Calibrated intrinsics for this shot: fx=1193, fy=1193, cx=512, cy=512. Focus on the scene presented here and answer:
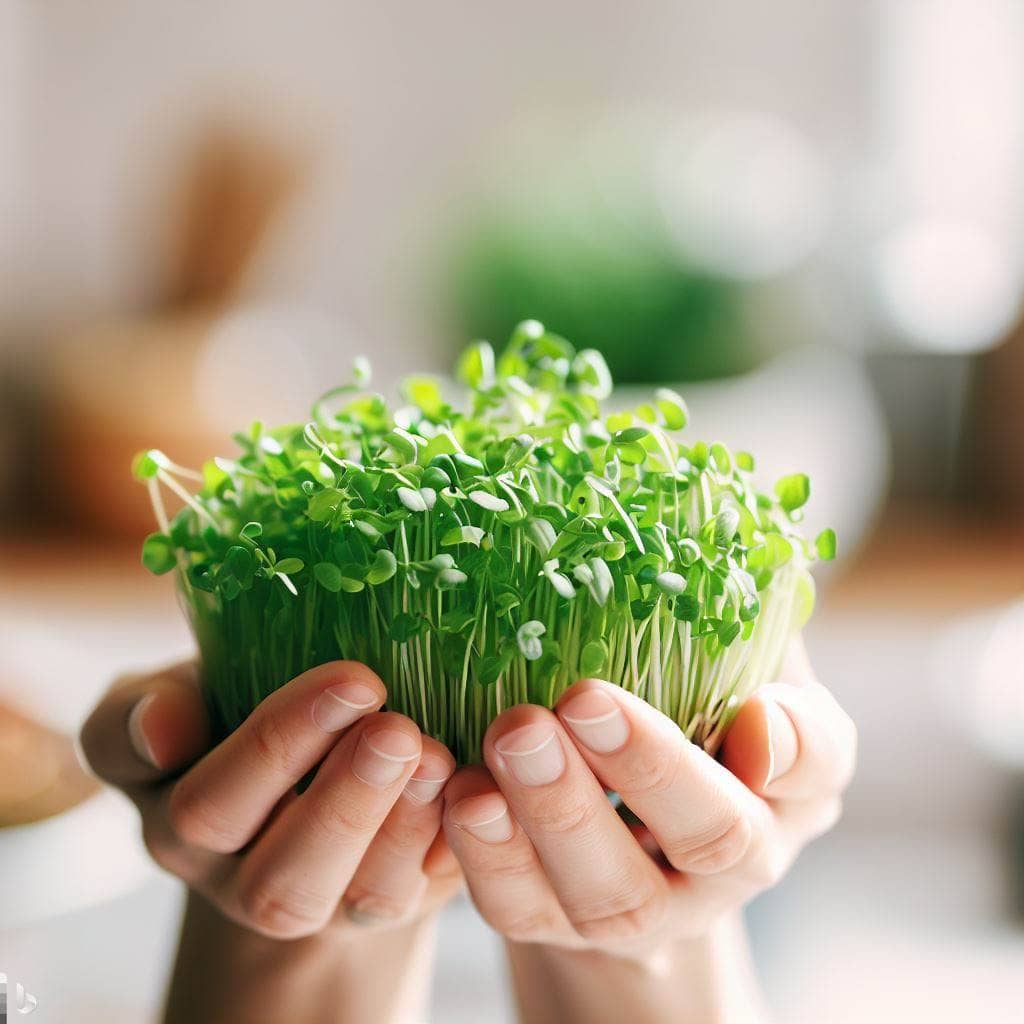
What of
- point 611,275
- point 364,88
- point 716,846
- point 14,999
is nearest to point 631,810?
point 716,846

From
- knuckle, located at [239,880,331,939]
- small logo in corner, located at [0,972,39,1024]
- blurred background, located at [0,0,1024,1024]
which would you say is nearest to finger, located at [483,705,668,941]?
knuckle, located at [239,880,331,939]

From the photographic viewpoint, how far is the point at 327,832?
1.57 feet

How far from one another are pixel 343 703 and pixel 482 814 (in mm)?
67

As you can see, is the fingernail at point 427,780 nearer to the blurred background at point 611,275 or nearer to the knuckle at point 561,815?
the knuckle at point 561,815

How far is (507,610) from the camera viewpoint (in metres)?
0.45

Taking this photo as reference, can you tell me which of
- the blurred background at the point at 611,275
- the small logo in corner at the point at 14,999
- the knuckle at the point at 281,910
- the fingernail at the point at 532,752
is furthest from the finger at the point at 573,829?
the blurred background at the point at 611,275

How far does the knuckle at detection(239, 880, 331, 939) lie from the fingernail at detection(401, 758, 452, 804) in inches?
3.3

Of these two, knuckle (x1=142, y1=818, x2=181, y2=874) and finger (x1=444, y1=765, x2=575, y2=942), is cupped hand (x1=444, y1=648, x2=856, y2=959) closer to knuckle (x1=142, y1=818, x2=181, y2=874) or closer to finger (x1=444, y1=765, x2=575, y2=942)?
finger (x1=444, y1=765, x2=575, y2=942)

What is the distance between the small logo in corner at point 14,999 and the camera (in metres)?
0.53

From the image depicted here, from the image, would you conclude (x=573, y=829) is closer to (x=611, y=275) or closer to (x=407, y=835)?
(x=407, y=835)

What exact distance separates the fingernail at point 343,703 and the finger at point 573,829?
5 cm

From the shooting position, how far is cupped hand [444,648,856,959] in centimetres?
44

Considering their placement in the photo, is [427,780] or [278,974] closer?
[427,780]

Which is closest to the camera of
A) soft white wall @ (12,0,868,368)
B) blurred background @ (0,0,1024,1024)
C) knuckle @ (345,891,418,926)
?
knuckle @ (345,891,418,926)
